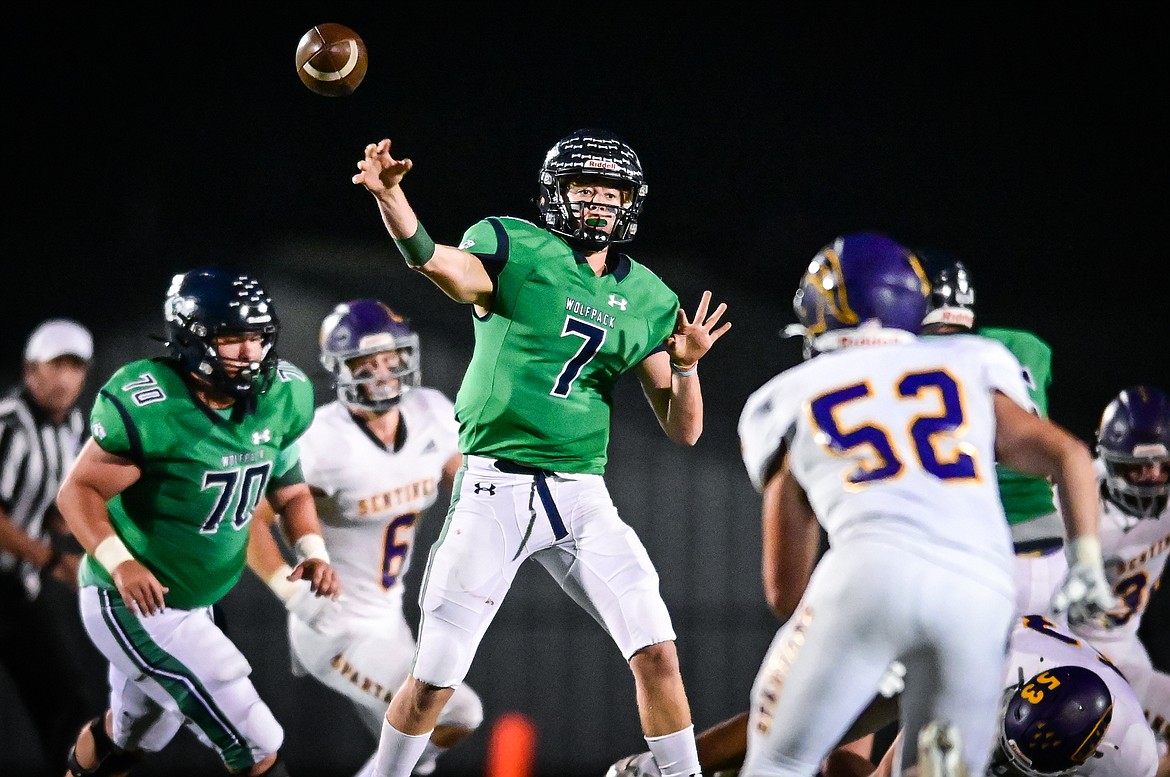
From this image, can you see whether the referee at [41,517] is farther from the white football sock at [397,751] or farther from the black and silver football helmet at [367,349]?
the white football sock at [397,751]

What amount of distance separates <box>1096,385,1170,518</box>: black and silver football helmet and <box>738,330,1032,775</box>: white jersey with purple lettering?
2494mm

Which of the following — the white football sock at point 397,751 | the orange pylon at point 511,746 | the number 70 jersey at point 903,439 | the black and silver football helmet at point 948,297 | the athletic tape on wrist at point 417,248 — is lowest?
the orange pylon at point 511,746

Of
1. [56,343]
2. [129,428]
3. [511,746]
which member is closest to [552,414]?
[129,428]

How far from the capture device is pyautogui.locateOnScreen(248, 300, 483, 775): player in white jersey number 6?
5.08m

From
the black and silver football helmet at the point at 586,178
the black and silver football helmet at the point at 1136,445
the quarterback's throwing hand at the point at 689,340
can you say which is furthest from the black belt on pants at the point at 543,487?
the black and silver football helmet at the point at 1136,445

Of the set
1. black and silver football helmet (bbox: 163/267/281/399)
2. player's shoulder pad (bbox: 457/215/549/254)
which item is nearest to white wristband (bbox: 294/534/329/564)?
black and silver football helmet (bbox: 163/267/281/399)

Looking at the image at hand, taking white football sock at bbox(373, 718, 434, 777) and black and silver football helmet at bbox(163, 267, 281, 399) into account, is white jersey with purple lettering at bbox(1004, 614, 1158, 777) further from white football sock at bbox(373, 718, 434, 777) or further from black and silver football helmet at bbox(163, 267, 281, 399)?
black and silver football helmet at bbox(163, 267, 281, 399)

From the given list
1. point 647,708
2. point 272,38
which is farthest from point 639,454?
point 647,708

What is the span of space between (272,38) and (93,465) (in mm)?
3882

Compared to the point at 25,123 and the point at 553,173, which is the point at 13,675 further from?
→ the point at 553,173

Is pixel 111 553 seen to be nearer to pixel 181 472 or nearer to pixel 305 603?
pixel 181 472

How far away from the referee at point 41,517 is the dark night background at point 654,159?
81cm

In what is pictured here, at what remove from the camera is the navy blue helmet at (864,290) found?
304 cm

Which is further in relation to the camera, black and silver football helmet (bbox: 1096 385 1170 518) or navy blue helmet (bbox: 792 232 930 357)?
black and silver football helmet (bbox: 1096 385 1170 518)
